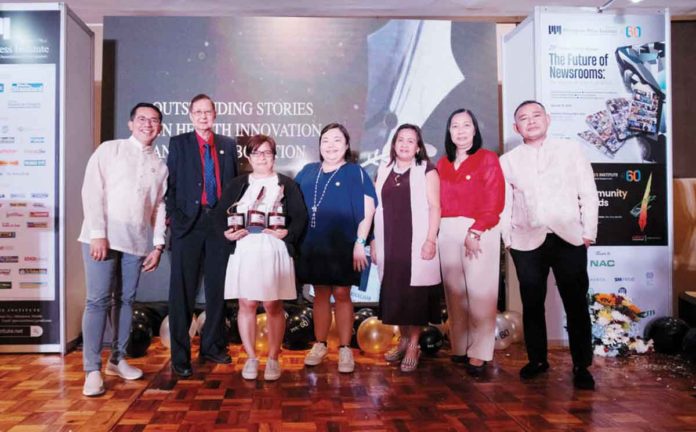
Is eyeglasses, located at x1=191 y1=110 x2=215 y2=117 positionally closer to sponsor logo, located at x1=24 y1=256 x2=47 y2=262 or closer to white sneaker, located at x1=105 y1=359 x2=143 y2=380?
white sneaker, located at x1=105 y1=359 x2=143 y2=380

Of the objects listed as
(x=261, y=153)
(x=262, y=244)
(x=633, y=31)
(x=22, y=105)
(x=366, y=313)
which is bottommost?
(x=366, y=313)

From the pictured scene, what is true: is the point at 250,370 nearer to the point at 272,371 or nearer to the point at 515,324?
the point at 272,371

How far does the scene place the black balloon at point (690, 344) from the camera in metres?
3.72

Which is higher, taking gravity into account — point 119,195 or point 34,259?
point 119,195

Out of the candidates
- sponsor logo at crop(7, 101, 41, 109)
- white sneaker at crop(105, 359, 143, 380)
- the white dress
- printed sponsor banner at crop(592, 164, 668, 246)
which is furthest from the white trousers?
sponsor logo at crop(7, 101, 41, 109)

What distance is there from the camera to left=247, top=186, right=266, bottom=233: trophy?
10.3 feet

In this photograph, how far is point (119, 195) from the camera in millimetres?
3123

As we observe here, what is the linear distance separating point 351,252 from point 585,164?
1.41 m

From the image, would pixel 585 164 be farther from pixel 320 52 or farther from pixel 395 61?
pixel 320 52

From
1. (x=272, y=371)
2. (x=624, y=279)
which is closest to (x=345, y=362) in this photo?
(x=272, y=371)

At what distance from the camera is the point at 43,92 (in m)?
3.98

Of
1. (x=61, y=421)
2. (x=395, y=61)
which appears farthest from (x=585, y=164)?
(x=61, y=421)

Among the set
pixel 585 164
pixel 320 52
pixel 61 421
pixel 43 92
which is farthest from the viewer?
pixel 320 52

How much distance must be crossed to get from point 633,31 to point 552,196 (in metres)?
1.88
